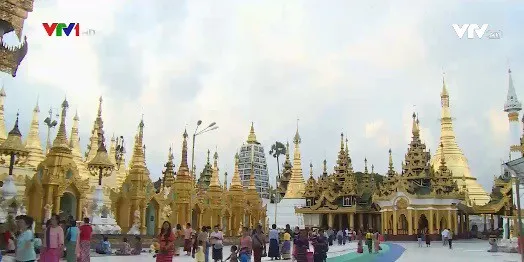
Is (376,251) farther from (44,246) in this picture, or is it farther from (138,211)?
(44,246)

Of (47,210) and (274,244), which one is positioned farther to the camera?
(47,210)

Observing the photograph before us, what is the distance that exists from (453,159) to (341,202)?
1348 centimetres

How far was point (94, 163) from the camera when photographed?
27625 millimetres

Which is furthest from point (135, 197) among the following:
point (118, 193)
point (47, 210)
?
point (47, 210)

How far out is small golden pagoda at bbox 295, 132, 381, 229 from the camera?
50938 mm

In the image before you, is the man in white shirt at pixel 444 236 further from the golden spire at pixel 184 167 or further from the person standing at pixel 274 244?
the person standing at pixel 274 244

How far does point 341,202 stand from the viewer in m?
51.8

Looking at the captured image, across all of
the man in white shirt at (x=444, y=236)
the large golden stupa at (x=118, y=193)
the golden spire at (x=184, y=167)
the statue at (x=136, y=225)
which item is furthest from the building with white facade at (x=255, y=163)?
the statue at (x=136, y=225)

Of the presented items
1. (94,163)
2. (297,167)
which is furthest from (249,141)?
(94,163)

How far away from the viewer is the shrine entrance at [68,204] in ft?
79.4

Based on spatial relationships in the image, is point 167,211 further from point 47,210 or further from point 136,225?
point 47,210

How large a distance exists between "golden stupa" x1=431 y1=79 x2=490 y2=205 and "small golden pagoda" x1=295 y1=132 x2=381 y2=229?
8.59 metres

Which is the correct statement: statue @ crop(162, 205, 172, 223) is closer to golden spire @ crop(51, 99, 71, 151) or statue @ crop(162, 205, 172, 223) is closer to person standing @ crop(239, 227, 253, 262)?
golden spire @ crop(51, 99, 71, 151)

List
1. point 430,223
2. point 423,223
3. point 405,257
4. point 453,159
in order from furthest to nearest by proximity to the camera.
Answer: point 453,159
point 423,223
point 430,223
point 405,257
